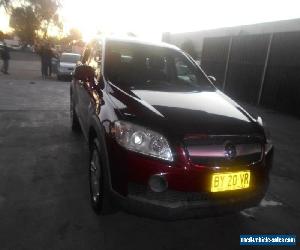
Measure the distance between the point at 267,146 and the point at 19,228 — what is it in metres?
2.46

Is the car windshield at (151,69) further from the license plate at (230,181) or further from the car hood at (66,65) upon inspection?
the car hood at (66,65)

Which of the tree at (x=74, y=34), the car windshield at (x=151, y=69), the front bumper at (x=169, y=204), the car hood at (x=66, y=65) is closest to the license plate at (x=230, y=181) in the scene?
the front bumper at (x=169, y=204)

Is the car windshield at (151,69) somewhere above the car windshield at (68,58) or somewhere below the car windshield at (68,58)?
above

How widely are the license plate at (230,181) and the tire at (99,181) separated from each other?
3.13ft

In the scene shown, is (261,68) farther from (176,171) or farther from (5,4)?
(5,4)

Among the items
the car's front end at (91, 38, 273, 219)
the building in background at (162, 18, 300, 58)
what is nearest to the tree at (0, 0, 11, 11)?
the building in background at (162, 18, 300, 58)

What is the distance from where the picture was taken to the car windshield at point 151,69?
13.8 feet

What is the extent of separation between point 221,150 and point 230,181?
0.29 m

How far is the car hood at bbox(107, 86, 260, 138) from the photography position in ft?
10.1

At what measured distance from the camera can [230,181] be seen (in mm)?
3078

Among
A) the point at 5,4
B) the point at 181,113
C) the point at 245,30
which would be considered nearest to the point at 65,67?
the point at 5,4

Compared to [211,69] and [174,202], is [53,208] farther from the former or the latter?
[211,69]

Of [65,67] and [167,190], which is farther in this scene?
[65,67]

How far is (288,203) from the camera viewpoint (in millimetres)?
4449
